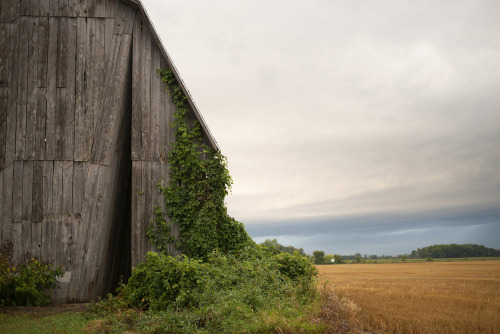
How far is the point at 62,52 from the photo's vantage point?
12.7 meters

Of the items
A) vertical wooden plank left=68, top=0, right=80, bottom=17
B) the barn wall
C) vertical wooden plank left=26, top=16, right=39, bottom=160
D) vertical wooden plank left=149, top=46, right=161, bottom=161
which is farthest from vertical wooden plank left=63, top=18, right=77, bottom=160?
vertical wooden plank left=149, top=46, right=161, bottom=161

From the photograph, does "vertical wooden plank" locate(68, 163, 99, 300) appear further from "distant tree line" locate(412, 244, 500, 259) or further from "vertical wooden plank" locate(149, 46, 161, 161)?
"distant tree line" locate(412, 244, 500, 259)

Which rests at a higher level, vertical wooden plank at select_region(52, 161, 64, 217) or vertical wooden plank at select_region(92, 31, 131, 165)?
vertical wooden plank at select_region(92, 31, 131, 165)

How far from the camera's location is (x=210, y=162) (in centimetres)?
1272

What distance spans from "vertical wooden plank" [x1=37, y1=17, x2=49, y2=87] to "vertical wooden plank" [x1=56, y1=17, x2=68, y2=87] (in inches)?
14.7

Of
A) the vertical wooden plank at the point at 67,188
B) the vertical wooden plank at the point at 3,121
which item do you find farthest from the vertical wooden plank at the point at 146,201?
the vertical wooden plank at the point at 3,121

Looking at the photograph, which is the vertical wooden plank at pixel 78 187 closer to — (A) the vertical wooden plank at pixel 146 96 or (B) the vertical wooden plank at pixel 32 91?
(B) the vertical wooden plank at pixel 32 91

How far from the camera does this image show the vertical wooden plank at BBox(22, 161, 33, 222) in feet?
39.4

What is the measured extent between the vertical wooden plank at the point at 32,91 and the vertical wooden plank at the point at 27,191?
31 centimetres

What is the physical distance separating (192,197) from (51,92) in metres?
5.55

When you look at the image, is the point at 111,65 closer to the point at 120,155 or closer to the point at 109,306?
the point at 120,155

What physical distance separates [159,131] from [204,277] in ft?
16.8

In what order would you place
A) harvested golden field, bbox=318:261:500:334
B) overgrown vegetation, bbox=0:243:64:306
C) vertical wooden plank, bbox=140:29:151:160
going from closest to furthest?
1. harvested golden field, bbox=318:261:500:334
2. overgrown vegetation, bbox=0:243:64:306
3. vertical wooden plank, bbox=140:29:151:160

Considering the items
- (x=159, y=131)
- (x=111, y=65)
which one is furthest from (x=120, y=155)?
(x=111, y=65)
